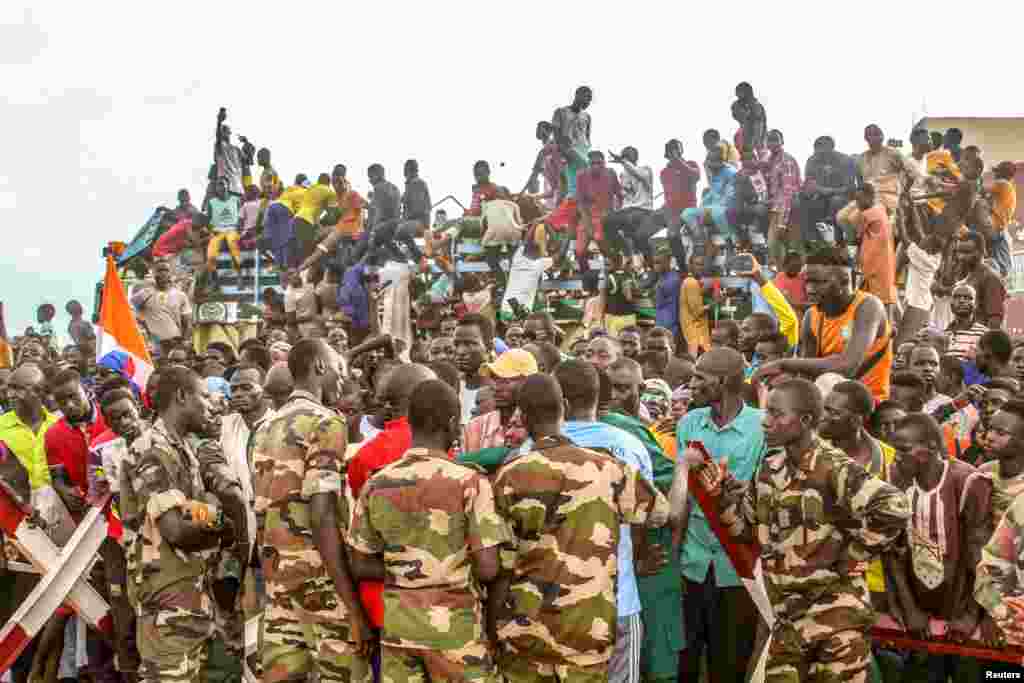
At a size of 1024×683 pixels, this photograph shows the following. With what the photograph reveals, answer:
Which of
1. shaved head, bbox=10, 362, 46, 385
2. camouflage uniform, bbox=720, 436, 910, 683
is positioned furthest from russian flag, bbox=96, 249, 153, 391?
camouflage uniform, bbox=720, 436, 910, 683

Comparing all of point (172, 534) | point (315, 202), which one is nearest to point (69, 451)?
point (172, 534)

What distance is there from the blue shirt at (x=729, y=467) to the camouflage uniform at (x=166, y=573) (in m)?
2.28

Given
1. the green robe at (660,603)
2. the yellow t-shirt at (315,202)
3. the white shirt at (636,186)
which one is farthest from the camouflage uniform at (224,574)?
the yellow t-shirt at (315,202)

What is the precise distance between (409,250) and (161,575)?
11561 mm

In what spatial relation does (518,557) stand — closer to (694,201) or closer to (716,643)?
(716,643)

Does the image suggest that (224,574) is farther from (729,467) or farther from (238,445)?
(729,467)

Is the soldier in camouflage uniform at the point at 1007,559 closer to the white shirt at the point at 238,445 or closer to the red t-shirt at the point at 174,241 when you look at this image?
the white shirt at the point at 238,445

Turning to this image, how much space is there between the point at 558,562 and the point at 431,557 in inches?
20.3

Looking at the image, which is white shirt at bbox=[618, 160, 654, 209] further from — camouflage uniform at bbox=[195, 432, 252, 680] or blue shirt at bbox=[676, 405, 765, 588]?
camouflage uniform at bbox=[195, 432, 252, 680]

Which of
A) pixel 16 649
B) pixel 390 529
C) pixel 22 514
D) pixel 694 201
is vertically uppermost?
pixel 694 201

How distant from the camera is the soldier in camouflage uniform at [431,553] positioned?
485cm

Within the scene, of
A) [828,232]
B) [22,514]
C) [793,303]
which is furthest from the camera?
[828,232]

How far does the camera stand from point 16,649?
24.4 ft

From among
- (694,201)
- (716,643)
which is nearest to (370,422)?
(716,643)
